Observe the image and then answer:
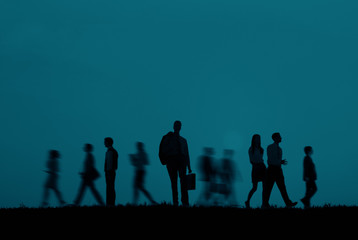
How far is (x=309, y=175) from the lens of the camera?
53.8 feet

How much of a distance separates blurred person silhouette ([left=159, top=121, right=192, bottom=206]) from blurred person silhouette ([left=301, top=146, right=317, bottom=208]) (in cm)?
344

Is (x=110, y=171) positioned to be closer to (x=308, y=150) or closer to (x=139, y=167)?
(x=139, y=167)

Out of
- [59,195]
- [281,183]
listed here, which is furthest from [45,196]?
[281,183]

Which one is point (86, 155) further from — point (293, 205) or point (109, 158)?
point (293, 205)

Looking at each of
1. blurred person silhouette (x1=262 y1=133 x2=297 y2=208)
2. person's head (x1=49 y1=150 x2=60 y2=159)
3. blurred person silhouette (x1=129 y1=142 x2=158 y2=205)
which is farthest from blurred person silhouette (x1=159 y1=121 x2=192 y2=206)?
person's head (x1=49 y1=150 x2=60 y2=159)

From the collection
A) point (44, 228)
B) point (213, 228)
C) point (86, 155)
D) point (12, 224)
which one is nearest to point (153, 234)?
point (213, 228)

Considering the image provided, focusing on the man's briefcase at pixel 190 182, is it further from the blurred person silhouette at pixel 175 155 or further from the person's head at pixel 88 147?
the person's head at pixel 88 147

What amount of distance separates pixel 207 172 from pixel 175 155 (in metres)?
2.08

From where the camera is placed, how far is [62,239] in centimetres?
1089

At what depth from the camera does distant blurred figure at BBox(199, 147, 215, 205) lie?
1662 cm

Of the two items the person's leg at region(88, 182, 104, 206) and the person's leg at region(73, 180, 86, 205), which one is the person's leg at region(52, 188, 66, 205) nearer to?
the person's leg at region(73, 180, 86, 205)

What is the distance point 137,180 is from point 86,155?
1513mm

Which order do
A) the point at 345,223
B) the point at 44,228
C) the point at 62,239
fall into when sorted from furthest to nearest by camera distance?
the point at 345,223
the point at 44,228
the point at 62,239

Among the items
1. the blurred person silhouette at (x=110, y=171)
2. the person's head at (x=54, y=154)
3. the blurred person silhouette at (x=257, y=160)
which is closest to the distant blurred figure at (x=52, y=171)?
the person's head at (x=54, y=154)
